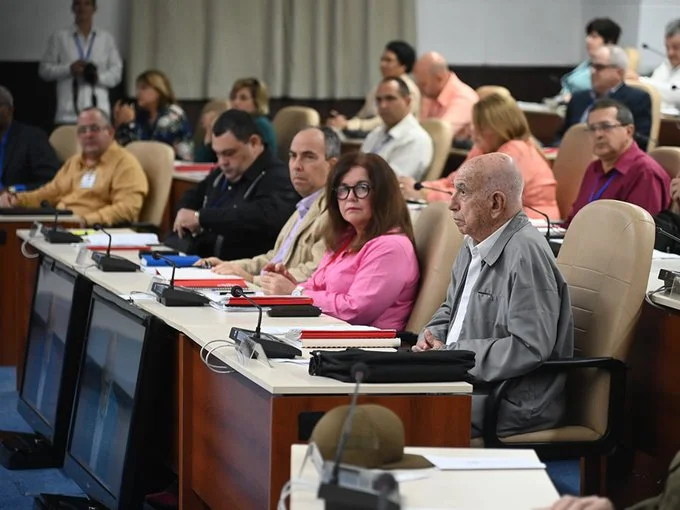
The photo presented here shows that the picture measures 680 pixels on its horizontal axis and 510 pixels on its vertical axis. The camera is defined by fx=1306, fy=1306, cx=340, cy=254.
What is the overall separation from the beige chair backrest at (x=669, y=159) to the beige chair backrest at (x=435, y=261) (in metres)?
1.48

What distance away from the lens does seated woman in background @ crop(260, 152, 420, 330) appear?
3936 millimetres

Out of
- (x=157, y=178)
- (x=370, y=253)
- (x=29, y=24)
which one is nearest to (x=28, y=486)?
(x=370, y=253)

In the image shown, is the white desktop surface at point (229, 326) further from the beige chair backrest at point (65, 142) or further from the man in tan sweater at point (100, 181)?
the beige chair backrest at point (65, 142)

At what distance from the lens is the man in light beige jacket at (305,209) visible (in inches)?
181

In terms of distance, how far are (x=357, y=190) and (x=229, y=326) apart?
72cm

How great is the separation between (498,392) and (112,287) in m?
1.44

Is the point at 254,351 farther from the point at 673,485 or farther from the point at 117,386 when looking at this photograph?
the point at 673,485

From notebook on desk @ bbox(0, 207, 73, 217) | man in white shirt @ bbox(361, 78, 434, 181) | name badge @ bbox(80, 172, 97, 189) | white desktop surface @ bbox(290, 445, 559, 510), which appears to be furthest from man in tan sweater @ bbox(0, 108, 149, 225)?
white desktop surface @ bbox(290, 445, 559, 510)

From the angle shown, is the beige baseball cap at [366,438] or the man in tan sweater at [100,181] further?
the man in tan sweater at [100,181]

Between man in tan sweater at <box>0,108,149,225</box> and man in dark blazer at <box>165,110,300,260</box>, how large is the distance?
3.37 feet

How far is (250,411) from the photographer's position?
9.99 ft

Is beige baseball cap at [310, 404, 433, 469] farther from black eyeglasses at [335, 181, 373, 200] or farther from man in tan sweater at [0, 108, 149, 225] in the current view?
man in tan sweater at [0, 108, 149, 225]

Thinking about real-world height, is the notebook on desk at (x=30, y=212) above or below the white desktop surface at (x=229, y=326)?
above

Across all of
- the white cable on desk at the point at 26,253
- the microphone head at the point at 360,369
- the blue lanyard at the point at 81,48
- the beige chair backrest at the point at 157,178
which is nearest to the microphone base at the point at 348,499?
the microphone head at the point at 360,369
